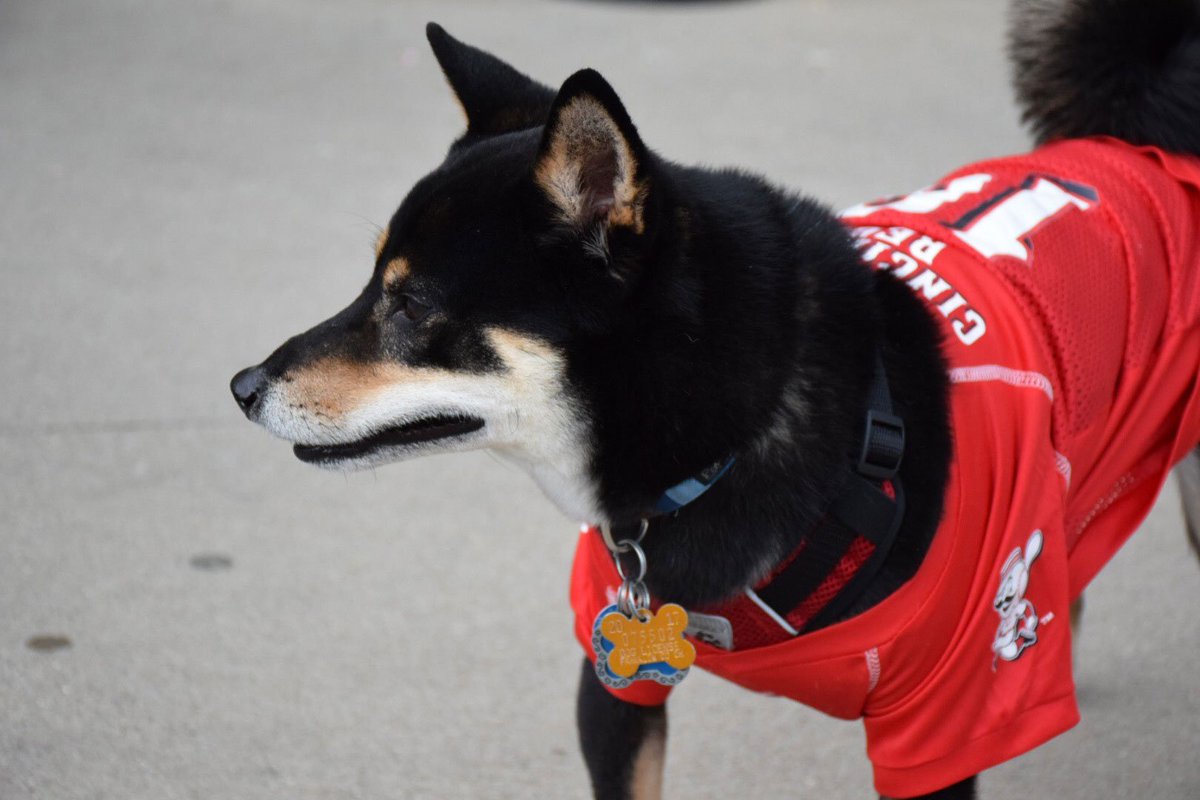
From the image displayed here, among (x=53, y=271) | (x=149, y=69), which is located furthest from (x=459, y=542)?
(x=149, y=69)

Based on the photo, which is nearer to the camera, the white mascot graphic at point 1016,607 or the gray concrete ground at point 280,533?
the white mascot graphic at point 1016,607

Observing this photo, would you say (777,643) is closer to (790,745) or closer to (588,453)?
(588,453)

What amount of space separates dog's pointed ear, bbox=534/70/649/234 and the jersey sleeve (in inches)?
21.2

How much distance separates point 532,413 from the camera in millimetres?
1982

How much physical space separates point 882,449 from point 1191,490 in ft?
3.69

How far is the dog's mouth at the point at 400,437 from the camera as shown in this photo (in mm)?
2029

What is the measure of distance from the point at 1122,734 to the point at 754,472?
4.66 ft

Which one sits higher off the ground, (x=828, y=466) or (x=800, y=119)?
(x=828, y=466)

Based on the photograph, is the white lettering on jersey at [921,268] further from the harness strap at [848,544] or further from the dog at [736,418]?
the harness strap at [848,544]

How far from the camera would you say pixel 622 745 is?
2213mm

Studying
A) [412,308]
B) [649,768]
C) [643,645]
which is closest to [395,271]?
[412,308]

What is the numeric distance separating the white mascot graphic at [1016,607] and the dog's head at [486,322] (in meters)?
0.62

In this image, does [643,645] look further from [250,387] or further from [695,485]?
[250,387]

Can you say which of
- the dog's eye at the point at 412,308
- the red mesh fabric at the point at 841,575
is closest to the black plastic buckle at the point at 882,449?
the red mesh fabric at the point at 841,575
